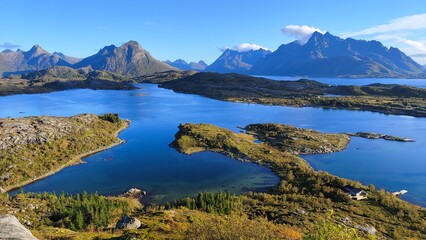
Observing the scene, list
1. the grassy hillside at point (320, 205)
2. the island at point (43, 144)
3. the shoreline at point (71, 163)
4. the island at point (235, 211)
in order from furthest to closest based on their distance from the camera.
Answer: the island at point (43, 144), the shoreline at point (71, 163), the grassy hillside at point (320, 205), the island at point (235, 211)

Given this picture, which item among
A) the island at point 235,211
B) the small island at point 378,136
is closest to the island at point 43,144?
the island at point 235,211

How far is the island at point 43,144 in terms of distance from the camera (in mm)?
75875

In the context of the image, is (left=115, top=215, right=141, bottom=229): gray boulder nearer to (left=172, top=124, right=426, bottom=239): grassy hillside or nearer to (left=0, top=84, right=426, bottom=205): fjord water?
(left=172, top=124, right=426, bottom=239): grassy hillside

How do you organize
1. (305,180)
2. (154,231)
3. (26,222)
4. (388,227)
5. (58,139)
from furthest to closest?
(58,139) < (305,180) < (388,227) < (26,222) < (154,231)

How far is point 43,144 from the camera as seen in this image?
293 feet

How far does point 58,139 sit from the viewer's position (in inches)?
3740

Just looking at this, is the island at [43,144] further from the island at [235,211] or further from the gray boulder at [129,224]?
the gray boulder at [129,224]

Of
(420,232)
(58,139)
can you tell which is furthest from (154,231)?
(58,139)

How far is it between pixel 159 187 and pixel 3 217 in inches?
1720

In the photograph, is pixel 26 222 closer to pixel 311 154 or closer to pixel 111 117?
pixel 311 154

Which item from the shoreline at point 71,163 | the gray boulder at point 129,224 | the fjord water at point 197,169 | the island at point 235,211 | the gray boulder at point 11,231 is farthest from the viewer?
the fjord water at point 197,169

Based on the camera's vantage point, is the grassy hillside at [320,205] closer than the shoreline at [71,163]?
Yes

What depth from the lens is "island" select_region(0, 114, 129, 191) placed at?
75.9 m

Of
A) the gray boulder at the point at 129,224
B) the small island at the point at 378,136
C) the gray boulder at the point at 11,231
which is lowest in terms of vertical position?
the small island at the point at 378,136
